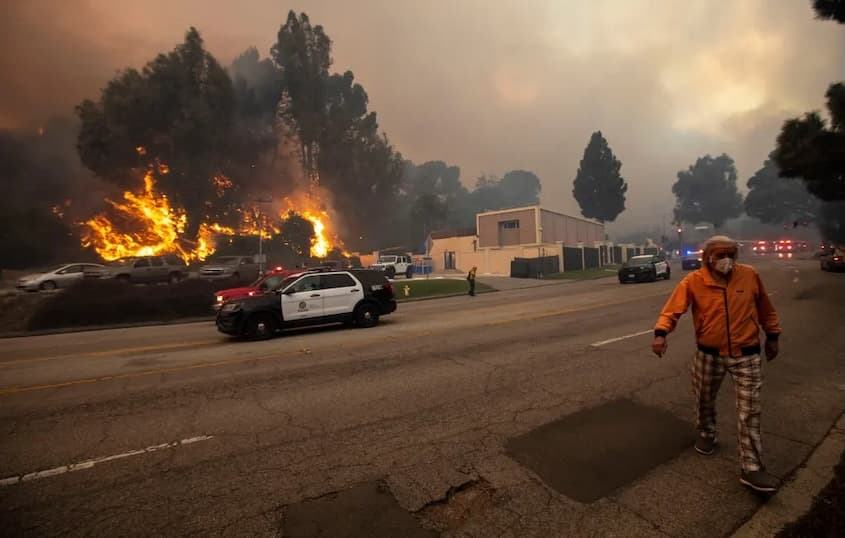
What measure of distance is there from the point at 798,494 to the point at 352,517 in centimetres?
354

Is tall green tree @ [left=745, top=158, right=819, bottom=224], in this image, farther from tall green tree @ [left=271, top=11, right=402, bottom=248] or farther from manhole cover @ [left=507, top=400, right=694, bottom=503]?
manhole cover @ [left=507, top=400, right=694, bottom=503]

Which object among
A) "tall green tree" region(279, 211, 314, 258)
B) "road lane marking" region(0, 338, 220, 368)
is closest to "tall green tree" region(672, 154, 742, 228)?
"tall green tree" region(279, 211, 314, 258)

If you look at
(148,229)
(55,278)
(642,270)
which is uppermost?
(148,229)

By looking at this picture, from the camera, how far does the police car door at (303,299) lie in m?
11.3

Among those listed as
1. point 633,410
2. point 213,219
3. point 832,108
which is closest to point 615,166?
point 832,108

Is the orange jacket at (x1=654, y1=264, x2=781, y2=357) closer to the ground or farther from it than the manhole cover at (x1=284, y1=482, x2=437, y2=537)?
farther from it

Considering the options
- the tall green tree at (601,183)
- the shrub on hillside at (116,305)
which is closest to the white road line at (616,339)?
the shrub on hillside at (116,305)

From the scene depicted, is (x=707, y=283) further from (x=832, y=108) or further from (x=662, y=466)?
(x=832, y=108)

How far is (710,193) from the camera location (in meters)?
122

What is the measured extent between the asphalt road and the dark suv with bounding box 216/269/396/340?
1.36 meters

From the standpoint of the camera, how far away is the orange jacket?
11.6ft

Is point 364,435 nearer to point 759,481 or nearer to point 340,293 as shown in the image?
point 759,481

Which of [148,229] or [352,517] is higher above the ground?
[148,229]

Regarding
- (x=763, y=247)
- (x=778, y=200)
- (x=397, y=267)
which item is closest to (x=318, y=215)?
(x=397, y=267)
